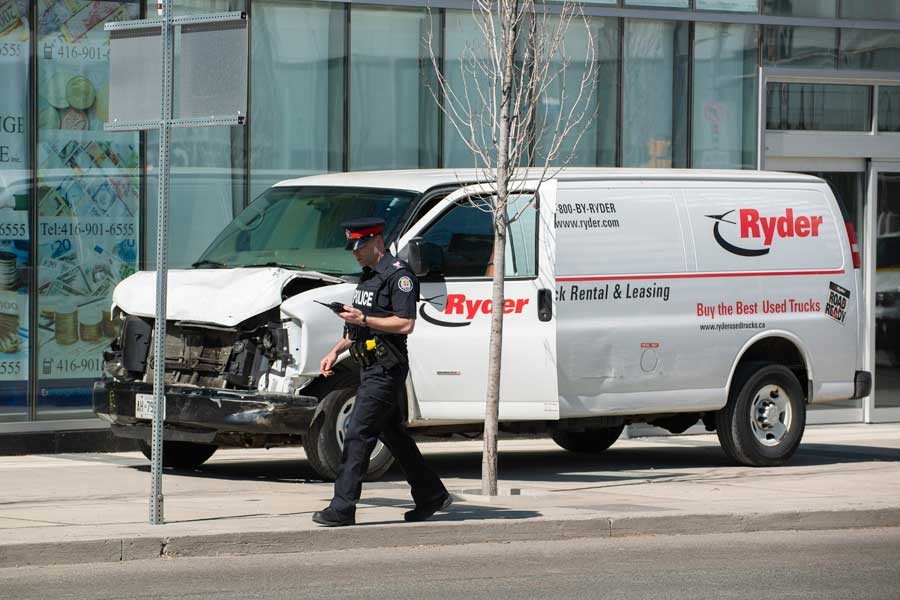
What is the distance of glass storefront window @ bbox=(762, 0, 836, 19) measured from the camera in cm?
1880

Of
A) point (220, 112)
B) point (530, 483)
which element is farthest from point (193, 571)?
point (530, 483)

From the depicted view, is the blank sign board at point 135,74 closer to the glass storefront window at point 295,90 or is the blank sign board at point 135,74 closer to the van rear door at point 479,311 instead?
the van rear door at point 479,311

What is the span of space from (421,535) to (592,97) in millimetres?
9120

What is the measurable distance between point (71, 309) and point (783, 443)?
671cm

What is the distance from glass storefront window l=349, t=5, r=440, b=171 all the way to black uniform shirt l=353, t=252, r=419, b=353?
6918 mm

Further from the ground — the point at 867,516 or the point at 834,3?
the point at 834,3

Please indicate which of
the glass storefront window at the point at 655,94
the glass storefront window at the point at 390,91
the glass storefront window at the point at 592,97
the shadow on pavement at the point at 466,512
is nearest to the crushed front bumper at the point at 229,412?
the shadow on pavement at the point at 466,512

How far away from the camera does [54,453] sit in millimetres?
14969

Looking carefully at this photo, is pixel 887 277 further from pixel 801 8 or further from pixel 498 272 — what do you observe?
pixel 498 272

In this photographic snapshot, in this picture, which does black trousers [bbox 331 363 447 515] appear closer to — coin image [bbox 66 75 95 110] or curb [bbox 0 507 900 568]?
curb [bbox 0 507 900 568]

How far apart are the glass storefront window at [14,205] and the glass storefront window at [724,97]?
7617mm

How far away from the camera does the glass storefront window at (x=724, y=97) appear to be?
1862 cm

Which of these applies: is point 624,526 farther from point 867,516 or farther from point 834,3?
point 834,3

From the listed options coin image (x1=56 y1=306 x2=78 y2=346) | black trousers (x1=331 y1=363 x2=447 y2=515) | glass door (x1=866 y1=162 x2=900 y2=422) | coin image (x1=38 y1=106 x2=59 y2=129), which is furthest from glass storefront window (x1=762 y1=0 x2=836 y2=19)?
black trousers (x1=331 y1=363 x2=447 y2=515)
